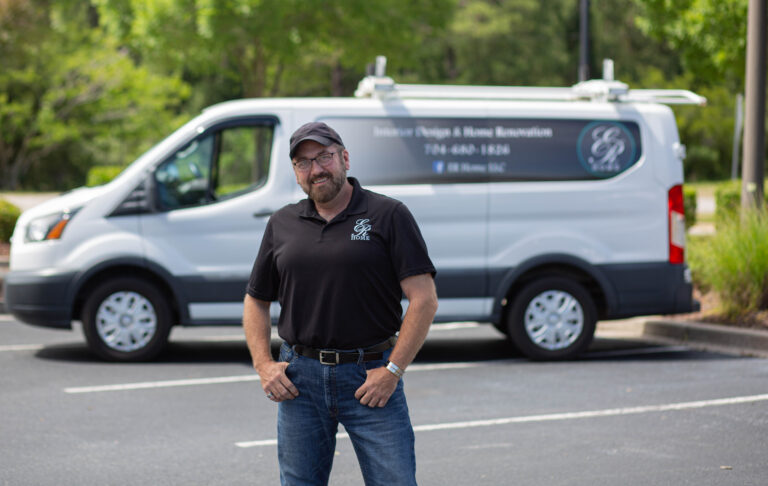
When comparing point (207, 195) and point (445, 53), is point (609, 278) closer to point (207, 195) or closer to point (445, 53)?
point (207, 195)

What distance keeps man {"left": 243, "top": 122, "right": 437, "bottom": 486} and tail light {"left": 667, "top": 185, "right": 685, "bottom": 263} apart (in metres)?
6.06

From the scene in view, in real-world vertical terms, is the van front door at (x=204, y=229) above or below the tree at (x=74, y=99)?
below

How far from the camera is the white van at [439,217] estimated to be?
28.3 feet

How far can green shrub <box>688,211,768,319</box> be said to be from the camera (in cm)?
960

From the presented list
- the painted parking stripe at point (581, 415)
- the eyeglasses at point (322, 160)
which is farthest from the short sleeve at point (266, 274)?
the painted parking stripe at point (581, 415)

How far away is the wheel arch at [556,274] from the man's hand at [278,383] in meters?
5.61

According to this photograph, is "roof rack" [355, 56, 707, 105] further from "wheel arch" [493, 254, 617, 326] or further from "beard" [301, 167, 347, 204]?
"beard" [301, 167, 347, 204]

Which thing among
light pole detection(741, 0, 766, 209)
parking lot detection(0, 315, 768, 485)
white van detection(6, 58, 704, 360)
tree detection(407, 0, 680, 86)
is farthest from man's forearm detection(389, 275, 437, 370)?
tree detection(407, 0, 680, 86)

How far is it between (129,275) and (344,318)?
18.8 feet

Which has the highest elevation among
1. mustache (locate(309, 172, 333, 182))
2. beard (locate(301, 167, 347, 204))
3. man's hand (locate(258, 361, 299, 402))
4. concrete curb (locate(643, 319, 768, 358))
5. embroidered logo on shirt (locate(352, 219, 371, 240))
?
mustache (locate(309, 172, 333, 182))

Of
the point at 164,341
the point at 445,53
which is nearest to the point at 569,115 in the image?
the point at 164,341

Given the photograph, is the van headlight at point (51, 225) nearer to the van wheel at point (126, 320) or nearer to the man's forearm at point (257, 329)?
the van wheel at point (126, 320)

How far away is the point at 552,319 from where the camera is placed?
898cm

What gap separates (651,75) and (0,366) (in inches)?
1584
